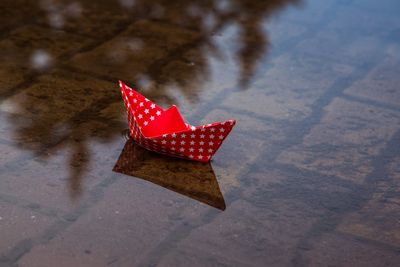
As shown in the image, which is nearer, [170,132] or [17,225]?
[17,225]

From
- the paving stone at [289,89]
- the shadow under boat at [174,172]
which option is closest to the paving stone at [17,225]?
the shadow under boat at [174,172]

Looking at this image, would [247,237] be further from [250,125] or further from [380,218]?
[250,125]

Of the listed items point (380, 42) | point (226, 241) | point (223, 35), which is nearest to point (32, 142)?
point (226, 241)

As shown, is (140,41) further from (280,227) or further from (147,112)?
(280,227)

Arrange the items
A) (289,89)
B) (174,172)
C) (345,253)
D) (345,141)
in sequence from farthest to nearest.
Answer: (289,89), (345,141), (174,172), (345,253)

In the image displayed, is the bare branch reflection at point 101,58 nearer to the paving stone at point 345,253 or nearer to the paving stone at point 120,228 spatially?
the paving stone at point 120,228

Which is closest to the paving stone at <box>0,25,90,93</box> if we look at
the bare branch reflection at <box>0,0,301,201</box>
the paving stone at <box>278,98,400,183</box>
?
the bare branch reflection at <box>0,0,301,201</box>

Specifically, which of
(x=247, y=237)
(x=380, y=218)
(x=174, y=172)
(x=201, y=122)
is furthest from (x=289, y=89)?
(x=247, y=237)
